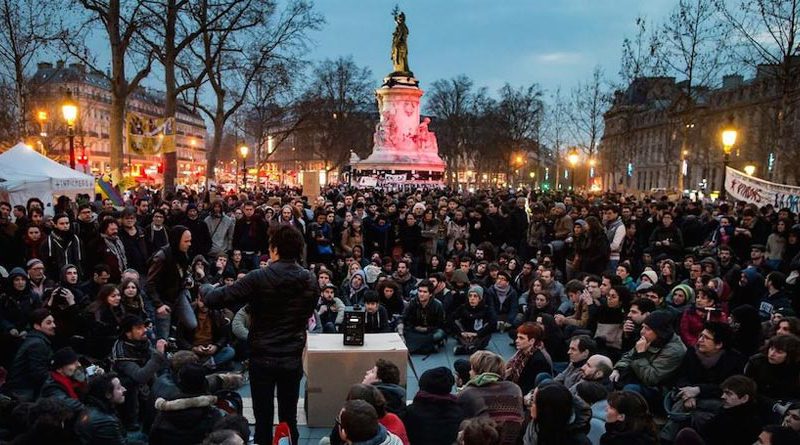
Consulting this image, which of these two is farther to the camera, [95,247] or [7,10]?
[7,10]

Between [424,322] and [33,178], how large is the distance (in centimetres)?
1104

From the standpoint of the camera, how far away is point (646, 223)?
13.3 m

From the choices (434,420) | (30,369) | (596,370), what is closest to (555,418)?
(434,420)

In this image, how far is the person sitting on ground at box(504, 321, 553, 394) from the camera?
6141 millimetres

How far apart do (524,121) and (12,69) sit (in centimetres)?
4005

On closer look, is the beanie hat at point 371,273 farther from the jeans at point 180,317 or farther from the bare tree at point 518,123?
the bare tree at point 518,123

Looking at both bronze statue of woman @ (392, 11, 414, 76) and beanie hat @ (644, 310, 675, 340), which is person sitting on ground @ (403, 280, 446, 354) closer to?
beanie hat @ (644, 310, 675, 340)

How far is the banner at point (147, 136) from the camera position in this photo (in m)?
17.9

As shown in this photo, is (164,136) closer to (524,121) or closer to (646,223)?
(646,223)

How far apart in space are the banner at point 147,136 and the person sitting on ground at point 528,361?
1471 centimetres

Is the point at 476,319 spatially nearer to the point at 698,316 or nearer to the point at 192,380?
the point at 698,316

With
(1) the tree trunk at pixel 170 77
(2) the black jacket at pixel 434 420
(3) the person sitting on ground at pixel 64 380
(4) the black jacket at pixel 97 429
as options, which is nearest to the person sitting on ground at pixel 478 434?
(2) the black jacket at pixel 434 420

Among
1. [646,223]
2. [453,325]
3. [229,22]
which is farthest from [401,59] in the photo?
[453,325]

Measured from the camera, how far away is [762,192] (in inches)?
611
